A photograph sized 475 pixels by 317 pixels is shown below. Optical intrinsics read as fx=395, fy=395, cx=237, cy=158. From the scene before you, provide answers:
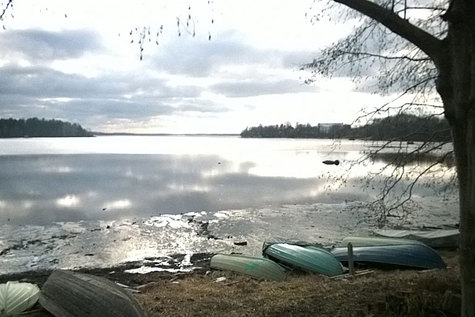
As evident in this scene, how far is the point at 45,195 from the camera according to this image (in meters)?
24.0

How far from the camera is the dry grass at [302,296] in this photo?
398 cm

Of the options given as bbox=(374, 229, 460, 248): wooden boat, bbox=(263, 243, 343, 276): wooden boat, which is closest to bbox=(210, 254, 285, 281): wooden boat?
bbox=(263, 243, 343, 276): wooden boat

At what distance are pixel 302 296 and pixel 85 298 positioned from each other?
3.22m

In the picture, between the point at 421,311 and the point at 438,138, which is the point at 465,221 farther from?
the point at 438,138

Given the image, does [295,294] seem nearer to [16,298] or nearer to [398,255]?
A: [398,255]

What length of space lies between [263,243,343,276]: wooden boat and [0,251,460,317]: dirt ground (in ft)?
0.93

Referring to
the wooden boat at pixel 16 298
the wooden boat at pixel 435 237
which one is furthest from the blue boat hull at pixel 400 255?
the wooden boat at pixel 16 298

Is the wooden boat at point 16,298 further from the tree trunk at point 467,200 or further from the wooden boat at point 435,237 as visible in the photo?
the wooden boat at point 435,237

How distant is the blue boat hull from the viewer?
9.91m

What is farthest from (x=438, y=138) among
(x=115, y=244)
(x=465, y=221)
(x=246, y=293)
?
(x=115, y=244)

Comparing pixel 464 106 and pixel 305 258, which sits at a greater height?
pixel 464 106

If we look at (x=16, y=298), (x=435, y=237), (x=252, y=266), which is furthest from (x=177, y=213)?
(x=16, y=298)

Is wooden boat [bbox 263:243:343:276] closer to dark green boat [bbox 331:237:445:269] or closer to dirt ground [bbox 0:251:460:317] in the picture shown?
dirt ground [bbox 0:251:460:317]

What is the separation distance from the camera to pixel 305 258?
10.3m
